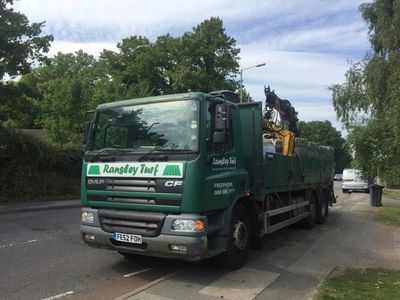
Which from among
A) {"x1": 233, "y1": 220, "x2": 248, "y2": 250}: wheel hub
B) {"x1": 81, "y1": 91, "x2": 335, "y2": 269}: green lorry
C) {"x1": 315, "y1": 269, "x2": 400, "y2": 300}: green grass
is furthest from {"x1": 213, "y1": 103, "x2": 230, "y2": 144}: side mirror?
{"x1": 315, "y1": 269, "x2": 400, "y2": 300}: green grass

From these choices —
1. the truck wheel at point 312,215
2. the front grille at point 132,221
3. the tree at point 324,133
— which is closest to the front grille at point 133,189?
the front grille at point 132,221

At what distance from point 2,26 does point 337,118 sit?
69.5 feet

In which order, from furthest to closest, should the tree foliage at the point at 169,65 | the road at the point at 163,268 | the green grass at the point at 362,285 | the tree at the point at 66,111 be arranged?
the tree foliage at the point at 169,65 → the tree at the point at 66,111 → the road at the point at 163,268 → the green grass at the point at 362,285

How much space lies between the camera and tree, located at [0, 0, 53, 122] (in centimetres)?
1789

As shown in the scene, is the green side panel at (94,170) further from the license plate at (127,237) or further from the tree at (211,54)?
the tree at (211,54)

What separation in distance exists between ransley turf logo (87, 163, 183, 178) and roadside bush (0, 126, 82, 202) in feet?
40.7

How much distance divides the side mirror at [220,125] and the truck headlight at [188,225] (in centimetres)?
121

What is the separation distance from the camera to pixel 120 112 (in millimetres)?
7875

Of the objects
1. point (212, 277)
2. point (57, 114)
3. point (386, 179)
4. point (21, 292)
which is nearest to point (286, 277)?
point (212, 277)

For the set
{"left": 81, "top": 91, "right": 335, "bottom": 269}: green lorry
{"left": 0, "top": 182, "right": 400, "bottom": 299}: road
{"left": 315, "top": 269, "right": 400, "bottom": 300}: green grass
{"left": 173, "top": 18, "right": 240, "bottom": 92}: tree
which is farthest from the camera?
{"left": 173, "top": 18, "right": 240, "bottom": 92}: tree

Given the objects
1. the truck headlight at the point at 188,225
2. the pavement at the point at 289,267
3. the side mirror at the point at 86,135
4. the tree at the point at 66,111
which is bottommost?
the pavement at the point at 289,267

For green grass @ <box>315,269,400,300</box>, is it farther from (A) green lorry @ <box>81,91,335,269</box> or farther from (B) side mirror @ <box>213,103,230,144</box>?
(B) side mirror @ <box>213,103,230,144</box>

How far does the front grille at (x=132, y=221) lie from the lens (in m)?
6.95

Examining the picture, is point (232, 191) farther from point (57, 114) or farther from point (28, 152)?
point (57, 114)
